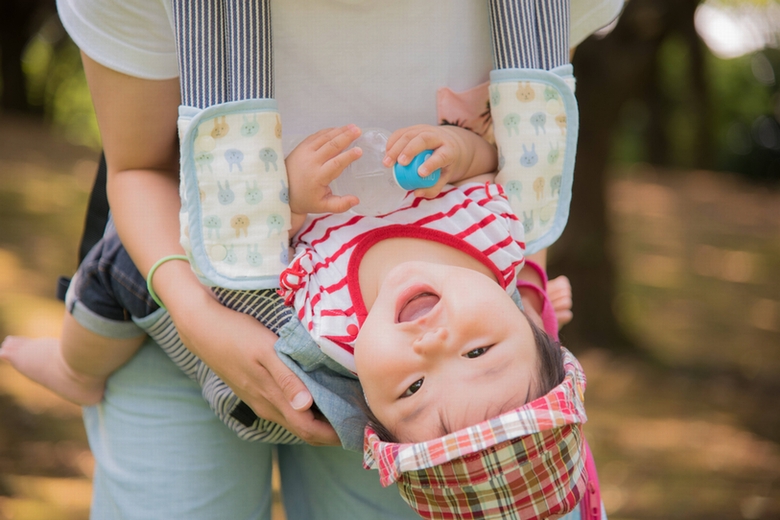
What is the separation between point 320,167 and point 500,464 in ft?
1.81

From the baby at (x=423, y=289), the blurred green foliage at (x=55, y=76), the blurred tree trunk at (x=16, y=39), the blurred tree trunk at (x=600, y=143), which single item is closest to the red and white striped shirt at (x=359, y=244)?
the baby at (x=423, y=289)

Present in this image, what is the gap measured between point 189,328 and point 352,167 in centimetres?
43

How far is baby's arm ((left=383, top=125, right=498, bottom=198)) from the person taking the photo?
4.10 feet

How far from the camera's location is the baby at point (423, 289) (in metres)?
1.17

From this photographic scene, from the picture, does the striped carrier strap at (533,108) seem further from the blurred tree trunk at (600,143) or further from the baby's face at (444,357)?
the blurred tree trunk at (600,143)

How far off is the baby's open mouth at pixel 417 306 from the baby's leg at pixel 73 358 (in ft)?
2.31

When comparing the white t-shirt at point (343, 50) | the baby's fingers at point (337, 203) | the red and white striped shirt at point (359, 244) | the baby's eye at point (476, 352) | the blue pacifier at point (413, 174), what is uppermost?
the white t-shirt at point (343, 50)

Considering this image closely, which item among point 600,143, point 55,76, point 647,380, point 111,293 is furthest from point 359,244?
point 55,76

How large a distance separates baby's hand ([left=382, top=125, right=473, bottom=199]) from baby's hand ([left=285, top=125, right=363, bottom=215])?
69 mm

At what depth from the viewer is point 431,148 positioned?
128 cm

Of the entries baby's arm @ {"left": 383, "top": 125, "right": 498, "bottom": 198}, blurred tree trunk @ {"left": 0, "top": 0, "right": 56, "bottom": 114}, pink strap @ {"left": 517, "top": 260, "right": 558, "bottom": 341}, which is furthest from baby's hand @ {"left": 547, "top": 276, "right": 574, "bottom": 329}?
blurred tree trunk @ {"left": 0, "top": 0, "right": 56, "bottom": 114}

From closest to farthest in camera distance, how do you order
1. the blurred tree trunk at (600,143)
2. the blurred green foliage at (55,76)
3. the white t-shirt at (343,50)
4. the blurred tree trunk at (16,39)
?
1. the white t-shirt at (343,50)
2. the blurred tree trunk at (600,143)
3. the blurred tree trunk at (16,39)
4. the blurred green foliage at (55,76)

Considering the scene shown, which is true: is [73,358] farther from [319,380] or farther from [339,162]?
[339,162]

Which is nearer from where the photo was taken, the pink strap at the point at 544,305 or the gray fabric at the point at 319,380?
the gray fabric at the point at 319,380
